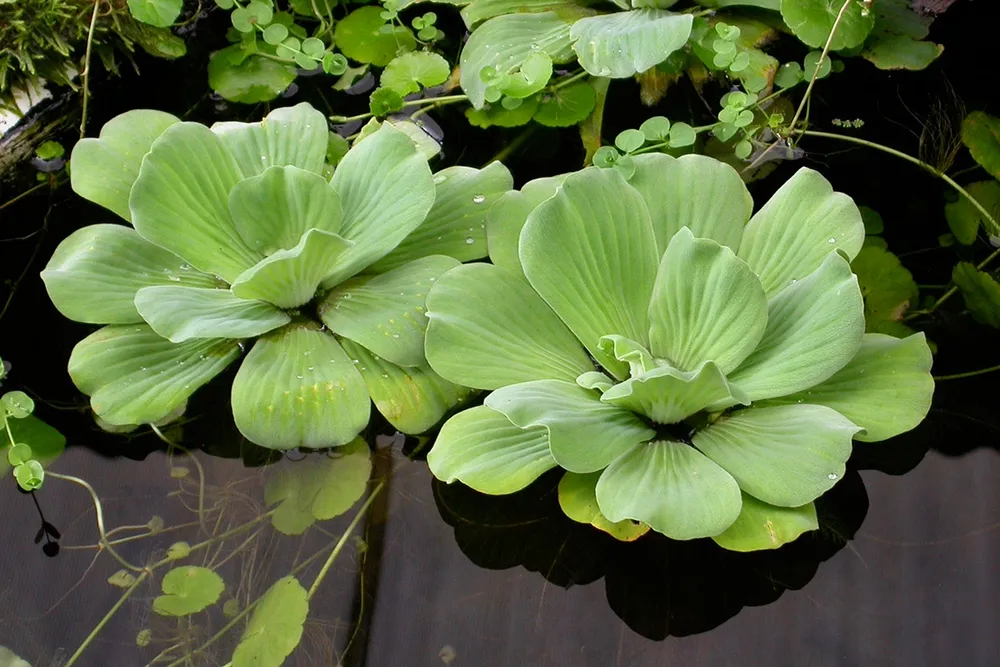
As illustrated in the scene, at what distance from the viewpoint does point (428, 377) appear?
53.9 inches

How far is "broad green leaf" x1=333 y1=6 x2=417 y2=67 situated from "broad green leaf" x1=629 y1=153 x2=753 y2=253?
78 centimetres

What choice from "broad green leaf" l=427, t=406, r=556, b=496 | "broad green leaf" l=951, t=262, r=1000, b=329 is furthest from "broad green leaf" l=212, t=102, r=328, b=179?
"broad green leaf" l=951, t=262, r=1000, b=329

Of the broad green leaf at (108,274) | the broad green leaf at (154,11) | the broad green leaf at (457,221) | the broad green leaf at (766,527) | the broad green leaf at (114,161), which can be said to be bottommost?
the broad green leaf at (766,527)

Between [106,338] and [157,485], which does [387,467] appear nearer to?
[157,485]

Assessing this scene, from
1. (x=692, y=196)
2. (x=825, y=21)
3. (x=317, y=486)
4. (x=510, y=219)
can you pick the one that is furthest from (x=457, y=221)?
(x=825, y=21)

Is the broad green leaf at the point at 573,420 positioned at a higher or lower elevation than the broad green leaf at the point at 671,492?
higher

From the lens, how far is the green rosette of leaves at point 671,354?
116 centimetres

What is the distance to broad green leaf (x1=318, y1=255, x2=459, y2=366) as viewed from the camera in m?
1.35

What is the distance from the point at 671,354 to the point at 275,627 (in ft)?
2.29

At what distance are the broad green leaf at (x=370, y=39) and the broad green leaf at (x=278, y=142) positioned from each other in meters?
0.42

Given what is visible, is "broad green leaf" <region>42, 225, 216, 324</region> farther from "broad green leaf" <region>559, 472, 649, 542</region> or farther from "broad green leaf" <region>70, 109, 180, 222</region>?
"broad green leaf" <region>559, 472, 649, 542</region>

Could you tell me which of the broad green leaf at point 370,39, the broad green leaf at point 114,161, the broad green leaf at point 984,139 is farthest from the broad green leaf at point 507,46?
the broad green leaf at point 984,139

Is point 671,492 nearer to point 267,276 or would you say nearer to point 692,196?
point 692,196

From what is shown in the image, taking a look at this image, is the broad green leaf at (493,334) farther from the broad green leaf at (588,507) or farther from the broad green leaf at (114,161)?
the broad green leaf at (114,161)
